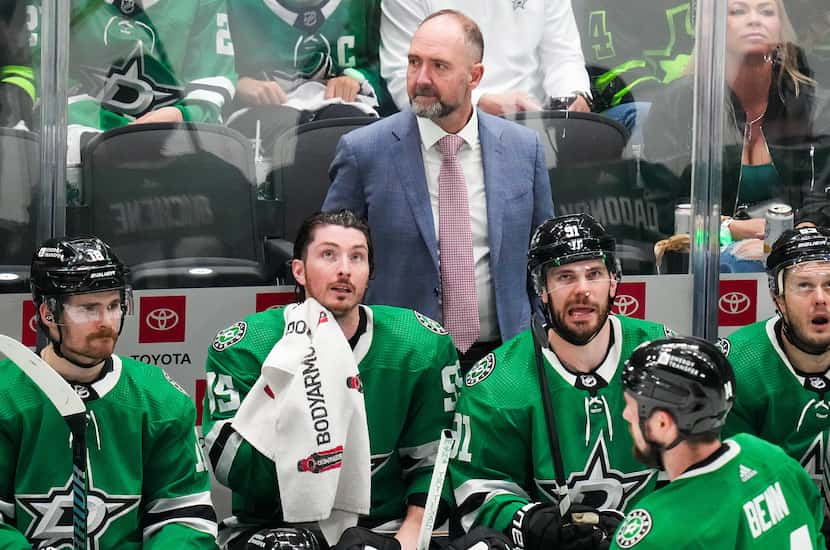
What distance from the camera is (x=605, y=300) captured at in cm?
319

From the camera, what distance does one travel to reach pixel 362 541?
9.78 feet

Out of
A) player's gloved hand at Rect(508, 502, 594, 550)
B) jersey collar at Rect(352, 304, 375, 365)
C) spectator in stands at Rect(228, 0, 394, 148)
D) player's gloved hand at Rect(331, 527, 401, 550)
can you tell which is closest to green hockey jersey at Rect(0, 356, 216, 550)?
player's gloved hand at Rect(331, 527, 401, 550)

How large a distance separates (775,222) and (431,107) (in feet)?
3.57

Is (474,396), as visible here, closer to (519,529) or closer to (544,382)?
(544,382)

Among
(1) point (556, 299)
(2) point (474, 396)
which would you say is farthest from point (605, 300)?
(2) point (474, 396)

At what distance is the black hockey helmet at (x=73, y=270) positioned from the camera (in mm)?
2971

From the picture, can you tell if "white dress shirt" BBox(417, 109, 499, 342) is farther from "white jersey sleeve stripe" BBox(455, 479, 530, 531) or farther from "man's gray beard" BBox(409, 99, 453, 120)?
"white jersey sleeve stripe" BBox(455, 479, 530, 531)

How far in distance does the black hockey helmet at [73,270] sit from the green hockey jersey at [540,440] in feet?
2.73

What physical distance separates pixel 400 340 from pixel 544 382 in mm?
375

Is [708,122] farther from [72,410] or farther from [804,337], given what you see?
[72,410]

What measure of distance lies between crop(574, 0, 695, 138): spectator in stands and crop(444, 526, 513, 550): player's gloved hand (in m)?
1.54

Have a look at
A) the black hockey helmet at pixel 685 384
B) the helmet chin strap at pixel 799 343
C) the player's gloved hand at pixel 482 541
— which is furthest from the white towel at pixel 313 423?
the helmet chin strap at pixel 799 343

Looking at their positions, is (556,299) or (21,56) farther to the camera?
(21,56)

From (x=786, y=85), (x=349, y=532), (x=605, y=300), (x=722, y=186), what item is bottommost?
(x=349, y=532)
